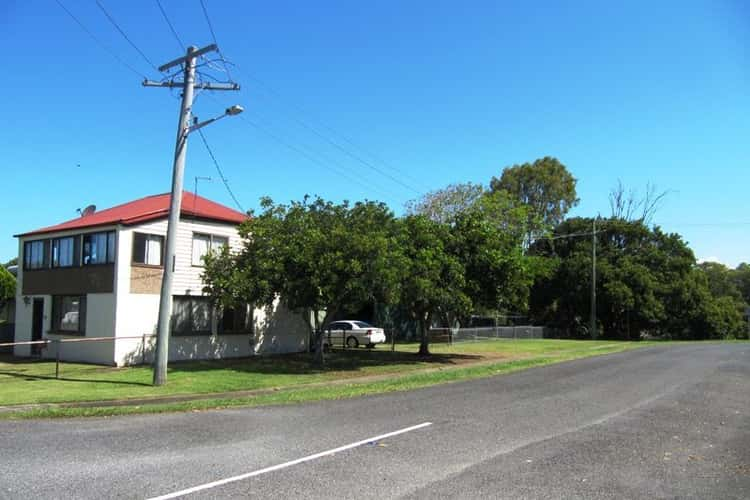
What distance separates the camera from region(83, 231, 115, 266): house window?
22391 mm

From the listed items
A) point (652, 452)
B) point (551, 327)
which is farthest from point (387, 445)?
point (551, 327)

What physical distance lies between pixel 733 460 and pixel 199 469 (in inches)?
259

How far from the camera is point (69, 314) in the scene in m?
23.9

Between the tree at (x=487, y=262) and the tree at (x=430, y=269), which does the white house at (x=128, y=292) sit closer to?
the tree at (x=430, y=269)

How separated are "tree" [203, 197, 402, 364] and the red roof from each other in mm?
2989

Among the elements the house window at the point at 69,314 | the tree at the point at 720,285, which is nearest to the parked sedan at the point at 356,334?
the house window at the point at 69,314

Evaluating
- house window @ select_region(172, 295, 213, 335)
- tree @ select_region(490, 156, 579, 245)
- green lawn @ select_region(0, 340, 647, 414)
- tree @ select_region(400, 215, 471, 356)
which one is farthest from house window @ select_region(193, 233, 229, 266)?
tree @ select_region(490, 156, 579, 245)

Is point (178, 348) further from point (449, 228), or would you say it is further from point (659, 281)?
point (659, 281)

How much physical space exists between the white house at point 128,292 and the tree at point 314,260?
246 centimetres

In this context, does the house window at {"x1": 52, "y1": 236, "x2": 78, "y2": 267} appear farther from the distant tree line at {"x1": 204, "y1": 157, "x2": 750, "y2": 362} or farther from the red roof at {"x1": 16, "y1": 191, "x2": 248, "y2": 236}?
the distant tree line at {"x1": 204, "y1": 157, "x2": 750, "y2": 362}

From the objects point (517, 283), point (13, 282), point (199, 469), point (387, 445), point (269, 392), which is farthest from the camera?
point (13, 282)

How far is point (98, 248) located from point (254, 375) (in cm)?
859

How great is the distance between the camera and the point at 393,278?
20000 mm

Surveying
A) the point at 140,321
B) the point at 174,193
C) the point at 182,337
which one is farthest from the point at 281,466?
the point at 182,337
